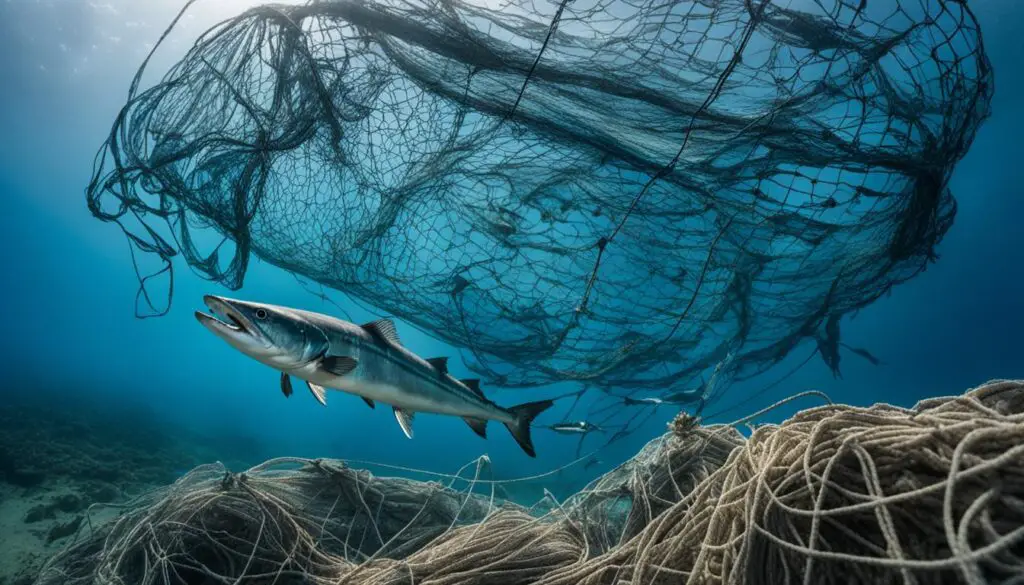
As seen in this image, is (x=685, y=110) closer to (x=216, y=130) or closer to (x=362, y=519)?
(x=216, y=130)

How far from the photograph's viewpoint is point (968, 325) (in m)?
38.9

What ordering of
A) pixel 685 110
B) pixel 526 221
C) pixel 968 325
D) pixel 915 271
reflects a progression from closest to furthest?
pixel 685 110 → pixel 526 221 → pixel 915 271 → pixel 968 325

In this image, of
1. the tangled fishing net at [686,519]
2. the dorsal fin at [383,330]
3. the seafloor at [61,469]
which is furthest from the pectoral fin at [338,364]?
the seafloor at [61,469]

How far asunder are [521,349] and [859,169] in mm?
4600

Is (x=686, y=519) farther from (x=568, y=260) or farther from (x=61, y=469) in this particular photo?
(x=61, y=469)

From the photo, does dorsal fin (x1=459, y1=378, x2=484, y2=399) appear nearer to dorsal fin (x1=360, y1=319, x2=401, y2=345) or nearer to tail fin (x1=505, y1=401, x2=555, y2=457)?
tail fin (x1=505, y1=401, x2=555, y2=457)

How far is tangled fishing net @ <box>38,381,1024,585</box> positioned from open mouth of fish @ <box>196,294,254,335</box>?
1.87m

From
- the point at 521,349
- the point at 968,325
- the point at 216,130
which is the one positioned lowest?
the point at 521,349

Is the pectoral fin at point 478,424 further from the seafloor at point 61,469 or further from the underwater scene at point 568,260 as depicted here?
the seafloor at point 61,469

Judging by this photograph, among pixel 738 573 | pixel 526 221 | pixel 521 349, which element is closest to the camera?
pixel 738 573

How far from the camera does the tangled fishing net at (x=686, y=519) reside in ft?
4.79

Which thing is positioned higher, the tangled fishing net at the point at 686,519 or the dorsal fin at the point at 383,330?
the dorsal fin at the point at 383,330

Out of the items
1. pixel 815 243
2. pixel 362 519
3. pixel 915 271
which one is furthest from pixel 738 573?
pixel 915 271

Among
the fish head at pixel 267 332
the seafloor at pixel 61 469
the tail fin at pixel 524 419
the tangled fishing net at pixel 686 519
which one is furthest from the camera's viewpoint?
the seafloor at pixel 61 469
